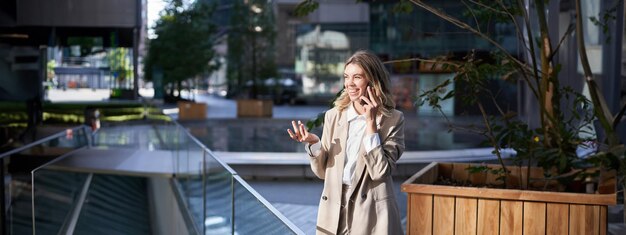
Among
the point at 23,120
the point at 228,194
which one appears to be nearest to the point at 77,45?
the point at 23,120

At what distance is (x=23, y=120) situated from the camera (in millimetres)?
15078

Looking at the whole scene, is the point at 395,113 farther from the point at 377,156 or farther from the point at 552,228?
the point at 552,228

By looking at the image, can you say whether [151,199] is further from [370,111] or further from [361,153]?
[370,111]

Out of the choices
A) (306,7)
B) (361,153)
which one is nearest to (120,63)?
(306,7)

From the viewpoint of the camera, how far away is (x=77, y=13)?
16.2 meters

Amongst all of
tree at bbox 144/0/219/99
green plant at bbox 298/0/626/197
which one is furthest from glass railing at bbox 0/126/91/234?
tree at bbox 144/0/219/99

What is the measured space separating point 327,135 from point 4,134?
36.9ft

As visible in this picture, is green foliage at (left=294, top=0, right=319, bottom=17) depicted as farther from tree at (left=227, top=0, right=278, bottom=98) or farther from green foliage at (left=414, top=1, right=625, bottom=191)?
tree at (left=227, top=0, right=278, bottom=98)

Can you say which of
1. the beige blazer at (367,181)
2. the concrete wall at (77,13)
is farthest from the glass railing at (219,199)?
the concrete wall at (77,13)

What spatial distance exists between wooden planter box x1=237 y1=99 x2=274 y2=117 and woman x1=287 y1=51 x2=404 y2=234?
29.9 m

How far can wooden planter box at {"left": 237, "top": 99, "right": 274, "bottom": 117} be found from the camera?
33.9 m

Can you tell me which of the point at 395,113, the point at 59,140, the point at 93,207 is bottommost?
the point at 93,207

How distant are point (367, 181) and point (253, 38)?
118 ft

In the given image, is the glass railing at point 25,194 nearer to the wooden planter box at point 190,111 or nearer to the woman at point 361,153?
the woman at point 361,153
